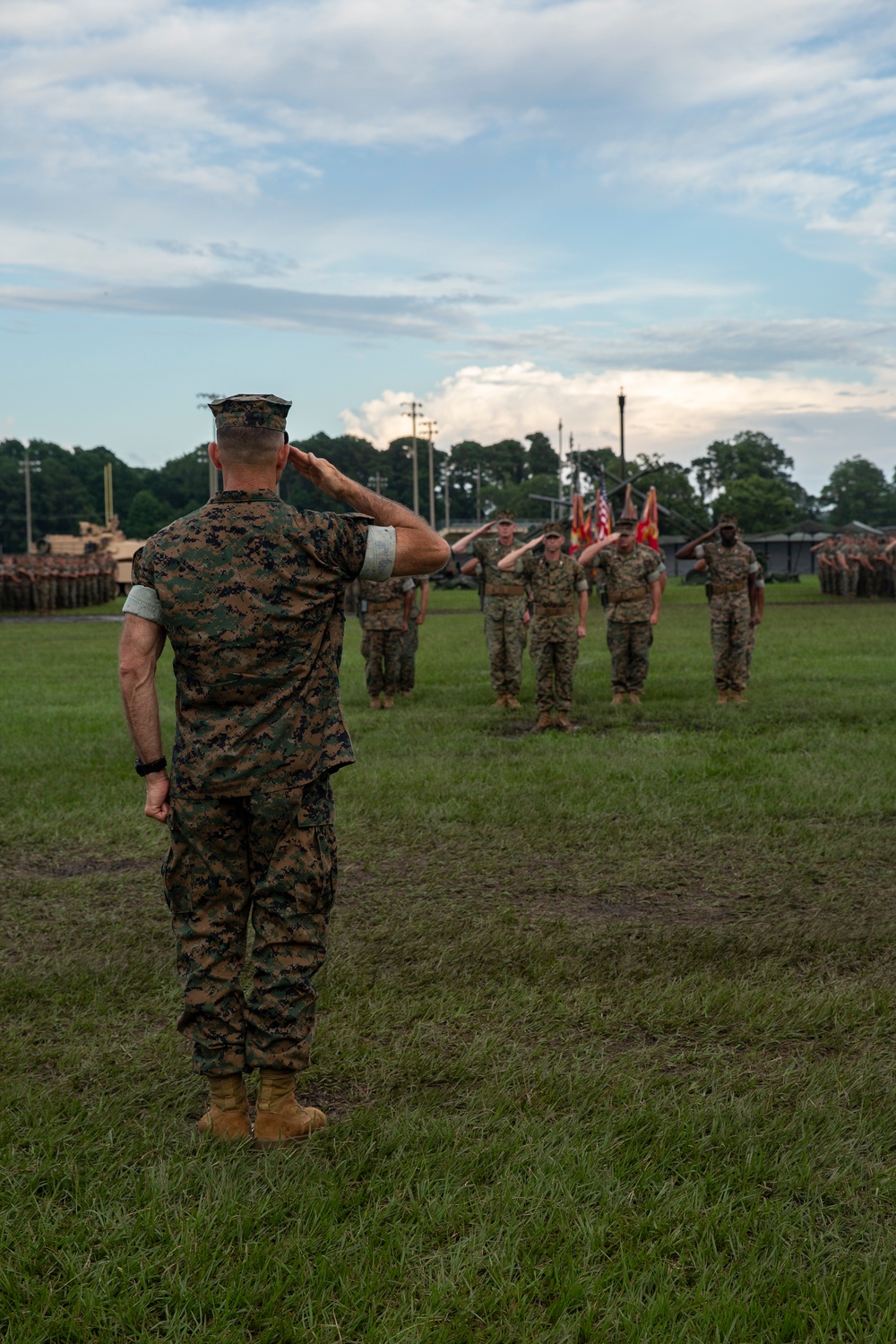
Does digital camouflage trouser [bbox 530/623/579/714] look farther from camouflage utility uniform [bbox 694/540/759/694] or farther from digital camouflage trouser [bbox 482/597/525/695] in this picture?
camouflage utility uniform [bbox 694/540/759/694]

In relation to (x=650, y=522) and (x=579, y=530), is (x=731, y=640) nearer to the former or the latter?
(x=650, y=522)

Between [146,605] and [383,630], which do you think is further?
[383,630]

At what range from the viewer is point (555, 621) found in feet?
41.4

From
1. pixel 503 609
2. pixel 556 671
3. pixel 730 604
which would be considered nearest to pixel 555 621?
pixel 556 671

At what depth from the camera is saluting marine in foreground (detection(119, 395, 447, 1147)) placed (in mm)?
3539

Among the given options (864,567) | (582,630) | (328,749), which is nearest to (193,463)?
(864,567)

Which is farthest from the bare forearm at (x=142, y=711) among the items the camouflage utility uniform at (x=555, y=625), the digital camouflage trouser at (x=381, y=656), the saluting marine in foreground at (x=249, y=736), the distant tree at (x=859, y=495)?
the distant tree at (x=859, y=495)

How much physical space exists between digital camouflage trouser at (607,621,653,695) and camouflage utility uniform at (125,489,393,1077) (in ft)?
33.9

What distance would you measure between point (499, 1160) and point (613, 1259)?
0.56 meters

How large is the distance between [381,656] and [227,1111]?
1044cm

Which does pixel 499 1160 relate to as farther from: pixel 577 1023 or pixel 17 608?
pixel 17 608

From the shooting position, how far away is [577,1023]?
15.2 ft

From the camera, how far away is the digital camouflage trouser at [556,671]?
487 inches

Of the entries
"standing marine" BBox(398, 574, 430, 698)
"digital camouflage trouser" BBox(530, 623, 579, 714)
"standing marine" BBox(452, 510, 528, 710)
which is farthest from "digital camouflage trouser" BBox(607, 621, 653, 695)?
"standing marine" BBox(398, 574, 430, 698)
